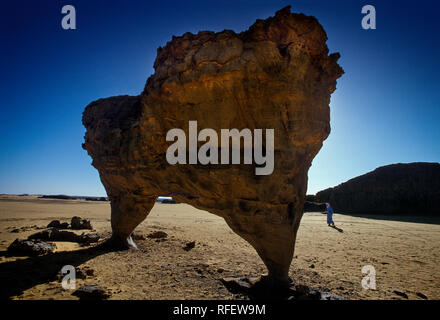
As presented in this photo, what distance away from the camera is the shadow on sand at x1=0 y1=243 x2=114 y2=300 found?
4438 mm

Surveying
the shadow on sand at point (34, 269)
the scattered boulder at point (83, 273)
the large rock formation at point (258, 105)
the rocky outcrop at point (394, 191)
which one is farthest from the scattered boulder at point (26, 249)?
the rocky outcrop at point (394, 191)

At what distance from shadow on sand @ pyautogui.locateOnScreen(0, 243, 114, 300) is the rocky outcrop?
96.3 ft

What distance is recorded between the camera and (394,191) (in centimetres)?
→ 2400

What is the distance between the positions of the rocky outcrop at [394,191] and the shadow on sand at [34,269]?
29339mm

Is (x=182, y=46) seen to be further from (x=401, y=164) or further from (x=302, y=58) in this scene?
(x=401, y=164)

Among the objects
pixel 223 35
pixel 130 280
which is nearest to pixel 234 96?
pixel 223 35

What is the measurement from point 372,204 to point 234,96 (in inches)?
1122

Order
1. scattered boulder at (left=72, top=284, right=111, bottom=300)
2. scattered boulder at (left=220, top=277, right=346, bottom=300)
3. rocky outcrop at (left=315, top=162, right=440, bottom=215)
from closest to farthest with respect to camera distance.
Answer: scattered boulder at (left=72, top=284, right=111, bottom=300), scattered boulder at (left=220, top=277, right=346, bottom=300), rocky outcrop at (left=315, top=162, right=440, bottom=215)

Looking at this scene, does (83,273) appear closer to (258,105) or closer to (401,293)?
(258,105)

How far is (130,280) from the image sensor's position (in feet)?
17.0

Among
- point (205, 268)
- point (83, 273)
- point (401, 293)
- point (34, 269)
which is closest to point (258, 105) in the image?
point (205, 268)

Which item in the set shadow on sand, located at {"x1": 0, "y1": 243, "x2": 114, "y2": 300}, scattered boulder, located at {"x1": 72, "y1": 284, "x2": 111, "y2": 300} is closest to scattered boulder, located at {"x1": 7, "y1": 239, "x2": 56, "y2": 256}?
shadow on sand, located at {"x1": 0, "y1": 243, "x2": 114, "y2": 300}

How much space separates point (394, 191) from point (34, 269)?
31486 mm

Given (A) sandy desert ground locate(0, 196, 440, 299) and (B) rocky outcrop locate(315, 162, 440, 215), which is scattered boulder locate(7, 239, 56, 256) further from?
(B) rocky outcrop locate(315, 162, 440, 215)
